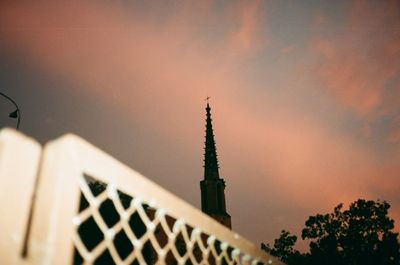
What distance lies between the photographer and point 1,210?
0.99 metres

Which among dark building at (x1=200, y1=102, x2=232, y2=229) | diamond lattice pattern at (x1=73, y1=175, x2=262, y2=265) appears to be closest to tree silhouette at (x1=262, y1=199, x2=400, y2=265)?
dark building at (x1=200, y1=102, x2=232, y2=229)

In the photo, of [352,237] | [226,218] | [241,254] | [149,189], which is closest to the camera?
[149,189]

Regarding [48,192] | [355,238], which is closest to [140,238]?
[48,192]

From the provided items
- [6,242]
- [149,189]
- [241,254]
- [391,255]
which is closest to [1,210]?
[6,242]

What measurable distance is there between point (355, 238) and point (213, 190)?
20.1 metres

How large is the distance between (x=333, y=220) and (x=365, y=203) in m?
4.76

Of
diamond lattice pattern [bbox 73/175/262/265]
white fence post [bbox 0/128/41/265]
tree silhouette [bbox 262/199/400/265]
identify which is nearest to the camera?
white fence post [bbox 0/128/41/265]

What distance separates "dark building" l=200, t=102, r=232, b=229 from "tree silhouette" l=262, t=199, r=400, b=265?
10.6m

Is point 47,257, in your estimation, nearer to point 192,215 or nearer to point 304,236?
point 192,215

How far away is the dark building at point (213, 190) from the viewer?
45.4m

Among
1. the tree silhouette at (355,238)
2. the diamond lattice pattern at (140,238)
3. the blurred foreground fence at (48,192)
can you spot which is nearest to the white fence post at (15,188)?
the blurred foreground fence at (48,192)

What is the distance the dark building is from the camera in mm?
45438

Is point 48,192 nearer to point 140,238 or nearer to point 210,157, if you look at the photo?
point 140,238

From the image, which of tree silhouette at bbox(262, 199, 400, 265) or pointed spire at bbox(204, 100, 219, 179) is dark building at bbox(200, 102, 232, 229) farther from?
tree silhouette at bbox(262, 199, 400, 265)
